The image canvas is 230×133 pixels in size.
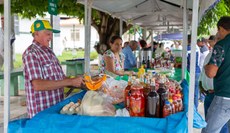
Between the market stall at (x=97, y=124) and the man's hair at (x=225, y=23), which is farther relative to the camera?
the man's hair at (x=225, y=23)

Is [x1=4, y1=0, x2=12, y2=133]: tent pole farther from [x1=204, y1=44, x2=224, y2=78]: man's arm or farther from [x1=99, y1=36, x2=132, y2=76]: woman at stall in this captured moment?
[x1=99, y1=36, x2=132, y2=76]: woman at stall

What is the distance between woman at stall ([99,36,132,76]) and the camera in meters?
4.36

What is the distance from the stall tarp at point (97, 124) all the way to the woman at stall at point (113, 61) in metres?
2.22

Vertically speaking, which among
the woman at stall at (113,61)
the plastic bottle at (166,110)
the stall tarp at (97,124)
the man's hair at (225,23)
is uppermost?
the man's hair at (225,23)

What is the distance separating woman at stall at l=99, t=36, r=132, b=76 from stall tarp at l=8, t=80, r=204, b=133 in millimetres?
2222

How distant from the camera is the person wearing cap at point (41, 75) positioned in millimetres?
2469

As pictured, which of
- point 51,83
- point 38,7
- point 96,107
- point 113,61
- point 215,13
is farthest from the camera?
point 38,7

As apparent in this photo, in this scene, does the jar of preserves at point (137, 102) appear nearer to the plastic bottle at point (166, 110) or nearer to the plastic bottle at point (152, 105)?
the plastic bottle at point (152, 105)

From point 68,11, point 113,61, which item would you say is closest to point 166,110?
point 113,61

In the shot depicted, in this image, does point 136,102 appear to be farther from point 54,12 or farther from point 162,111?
point 54,12

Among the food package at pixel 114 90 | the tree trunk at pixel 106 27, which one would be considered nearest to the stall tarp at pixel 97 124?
the food package at pixel 114 90

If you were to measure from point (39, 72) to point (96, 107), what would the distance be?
26.7 inches

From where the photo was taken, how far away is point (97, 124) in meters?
1.99

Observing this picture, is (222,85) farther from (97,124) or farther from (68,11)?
(68,11)
